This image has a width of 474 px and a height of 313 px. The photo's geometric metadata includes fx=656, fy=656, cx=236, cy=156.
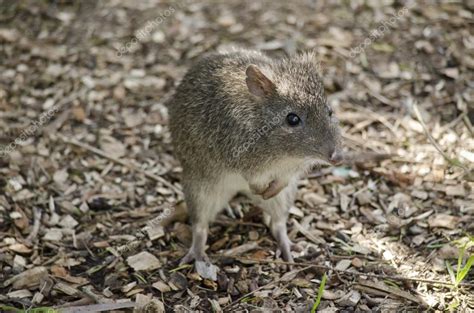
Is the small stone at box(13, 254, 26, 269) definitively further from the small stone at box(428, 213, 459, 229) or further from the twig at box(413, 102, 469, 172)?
the twig at box(413, 102, 469, 172)

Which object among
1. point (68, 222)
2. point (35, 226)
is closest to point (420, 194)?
point (68, 222)

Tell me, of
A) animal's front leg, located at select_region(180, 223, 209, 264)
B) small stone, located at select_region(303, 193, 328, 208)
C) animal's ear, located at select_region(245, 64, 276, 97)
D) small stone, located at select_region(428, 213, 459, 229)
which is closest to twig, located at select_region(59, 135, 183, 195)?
animal's front leg, located at select_region(180, 223, 209, 264)

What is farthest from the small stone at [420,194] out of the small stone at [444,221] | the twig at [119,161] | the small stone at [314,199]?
the twig at [119,161]

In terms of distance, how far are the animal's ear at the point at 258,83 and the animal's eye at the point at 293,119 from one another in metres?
0.24

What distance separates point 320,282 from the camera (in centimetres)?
529

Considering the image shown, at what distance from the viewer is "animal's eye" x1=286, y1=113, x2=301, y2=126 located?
515 centimetres

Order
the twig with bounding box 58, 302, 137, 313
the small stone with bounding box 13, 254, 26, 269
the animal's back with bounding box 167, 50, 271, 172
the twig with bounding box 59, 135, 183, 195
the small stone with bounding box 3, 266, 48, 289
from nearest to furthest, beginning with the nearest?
the twig with bounding box 58, 302, 137, 313, the small stone with bounding box 3, 266, 48, 289, the animal's back with bounding box 167, 50, 271, 172, the small stone with bounding box 13, 254, 26, 269, the twig with bounding box 59, 135, 183, 195

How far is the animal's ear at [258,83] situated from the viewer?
16.8ft

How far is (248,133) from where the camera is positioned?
5.29 m

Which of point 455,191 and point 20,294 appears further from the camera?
point 455,191

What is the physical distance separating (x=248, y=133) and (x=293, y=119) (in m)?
0.39

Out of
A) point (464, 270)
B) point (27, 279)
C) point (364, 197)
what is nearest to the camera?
point (464, 270)

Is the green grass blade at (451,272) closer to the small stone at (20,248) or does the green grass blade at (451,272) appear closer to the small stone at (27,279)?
the small stone at (27,279)

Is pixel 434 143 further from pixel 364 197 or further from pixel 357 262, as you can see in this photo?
pixel 357 262
